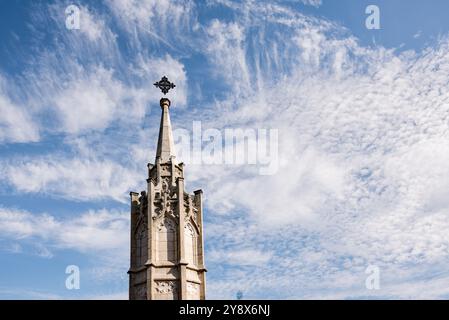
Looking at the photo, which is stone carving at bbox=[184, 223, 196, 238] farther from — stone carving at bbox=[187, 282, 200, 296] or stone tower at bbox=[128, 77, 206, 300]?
stone carving at bbox=[187, 282, 200, 296]

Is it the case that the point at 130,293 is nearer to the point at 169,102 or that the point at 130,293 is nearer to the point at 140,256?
the point at 140,256

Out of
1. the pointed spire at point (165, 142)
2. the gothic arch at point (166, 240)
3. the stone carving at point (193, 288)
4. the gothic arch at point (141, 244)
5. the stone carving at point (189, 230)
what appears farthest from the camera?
the pointed spire at point (165, 142)

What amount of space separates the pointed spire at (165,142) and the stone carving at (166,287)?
5288 millimetres

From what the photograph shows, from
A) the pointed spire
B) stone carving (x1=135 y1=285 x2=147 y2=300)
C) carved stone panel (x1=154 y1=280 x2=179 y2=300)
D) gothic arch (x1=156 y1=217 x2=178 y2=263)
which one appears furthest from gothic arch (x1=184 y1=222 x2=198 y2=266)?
the pointed spire

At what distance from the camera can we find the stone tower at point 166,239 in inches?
784

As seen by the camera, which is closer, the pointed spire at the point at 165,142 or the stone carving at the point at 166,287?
the stone carving at the point at 166,287

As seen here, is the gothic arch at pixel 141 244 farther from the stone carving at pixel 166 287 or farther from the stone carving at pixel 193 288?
the stone carving at pixel 193 288

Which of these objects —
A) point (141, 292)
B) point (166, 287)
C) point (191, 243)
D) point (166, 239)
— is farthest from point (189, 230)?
point (141, 292)

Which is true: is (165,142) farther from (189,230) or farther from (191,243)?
(191,243)

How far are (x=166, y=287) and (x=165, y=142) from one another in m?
6.55

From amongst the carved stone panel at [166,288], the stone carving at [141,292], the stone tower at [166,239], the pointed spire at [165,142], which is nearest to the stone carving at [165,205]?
the stone tower at [166,239]
